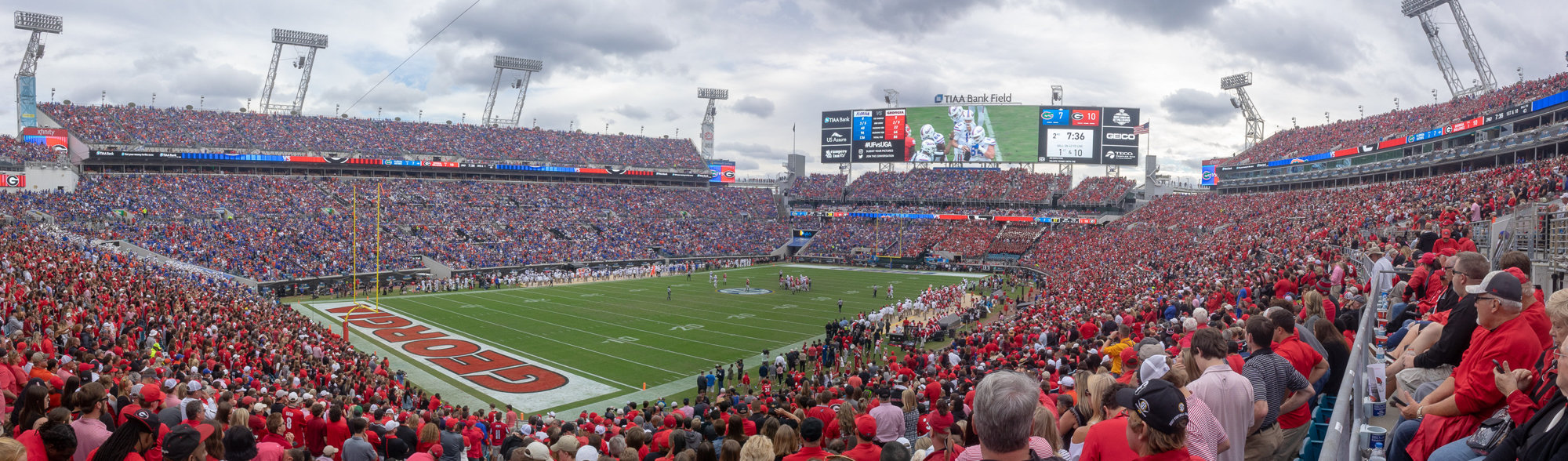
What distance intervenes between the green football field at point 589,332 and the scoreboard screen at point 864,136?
20.6m

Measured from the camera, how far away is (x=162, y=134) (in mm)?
49438

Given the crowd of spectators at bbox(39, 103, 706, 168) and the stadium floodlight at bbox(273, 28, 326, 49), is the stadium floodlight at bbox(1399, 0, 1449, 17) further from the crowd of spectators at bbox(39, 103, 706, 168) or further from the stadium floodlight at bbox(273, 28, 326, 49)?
the stadium floodlight at bbox(273, 28, 326, 49)

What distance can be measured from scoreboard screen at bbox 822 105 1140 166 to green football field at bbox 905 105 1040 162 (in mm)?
59

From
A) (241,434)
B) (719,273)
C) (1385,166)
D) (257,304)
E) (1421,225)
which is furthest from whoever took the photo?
(719,273)

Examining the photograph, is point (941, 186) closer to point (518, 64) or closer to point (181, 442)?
point (518, 64)

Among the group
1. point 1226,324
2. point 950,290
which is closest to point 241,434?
point 1226,324

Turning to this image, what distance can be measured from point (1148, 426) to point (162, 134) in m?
62.0

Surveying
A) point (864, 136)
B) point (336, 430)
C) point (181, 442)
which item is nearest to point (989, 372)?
point (336, 430)

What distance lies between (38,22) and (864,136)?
5332 centimetres

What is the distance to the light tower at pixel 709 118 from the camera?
78375 mm

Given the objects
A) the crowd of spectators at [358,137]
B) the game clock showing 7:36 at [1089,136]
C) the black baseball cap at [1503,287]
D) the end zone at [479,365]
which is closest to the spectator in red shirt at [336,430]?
the black baseball cap at [1503,287]

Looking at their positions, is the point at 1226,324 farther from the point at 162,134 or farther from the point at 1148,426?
the point at 162,134

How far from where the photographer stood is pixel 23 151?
134 feet

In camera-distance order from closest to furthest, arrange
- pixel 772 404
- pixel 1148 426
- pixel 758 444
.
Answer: pixel 1148 426 → pixel 758 444 → pixel 772 404
